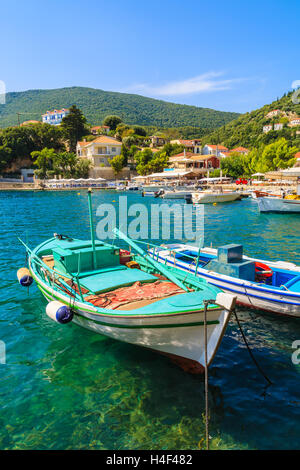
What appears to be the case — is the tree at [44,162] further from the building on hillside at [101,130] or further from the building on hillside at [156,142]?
the building on hillside at [156,142]

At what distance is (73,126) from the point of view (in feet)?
367

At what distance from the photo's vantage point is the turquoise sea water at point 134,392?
568 cm

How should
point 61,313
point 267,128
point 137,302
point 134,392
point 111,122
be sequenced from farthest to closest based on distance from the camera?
point 267,128 < point 111,122 < point 137,302 < point 61,313 < point 134,392

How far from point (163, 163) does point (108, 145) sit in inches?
899

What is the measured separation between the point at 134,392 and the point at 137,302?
2.16m

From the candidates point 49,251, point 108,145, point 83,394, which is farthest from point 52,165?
point 83,394

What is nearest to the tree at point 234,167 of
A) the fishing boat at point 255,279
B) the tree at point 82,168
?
the tree at point 82,168

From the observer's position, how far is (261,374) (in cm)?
748

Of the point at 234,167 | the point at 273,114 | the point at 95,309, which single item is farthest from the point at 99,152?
the point at 273,114

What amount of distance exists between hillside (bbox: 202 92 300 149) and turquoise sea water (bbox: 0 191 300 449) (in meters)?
125

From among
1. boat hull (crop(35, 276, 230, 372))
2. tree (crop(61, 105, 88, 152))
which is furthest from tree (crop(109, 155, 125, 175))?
boat hull (crop(35, 276, 230, 372))

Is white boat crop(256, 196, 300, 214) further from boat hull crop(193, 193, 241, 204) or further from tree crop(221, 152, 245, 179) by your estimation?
tree crop(221, 152, 245, 179)

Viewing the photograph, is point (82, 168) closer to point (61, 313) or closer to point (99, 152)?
point (99, 152)
